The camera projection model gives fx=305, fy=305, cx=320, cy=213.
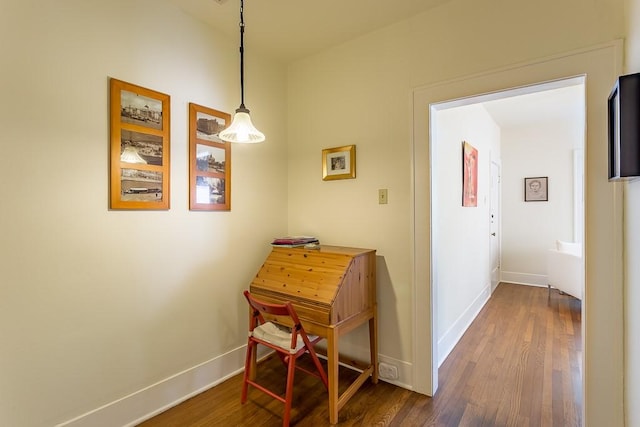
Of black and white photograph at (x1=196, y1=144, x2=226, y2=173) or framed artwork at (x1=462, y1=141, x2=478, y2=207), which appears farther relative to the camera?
framed artwork at (x1=462, y1=141, x2=478, y2=207)

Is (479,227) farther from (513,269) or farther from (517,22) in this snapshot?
(517,22)

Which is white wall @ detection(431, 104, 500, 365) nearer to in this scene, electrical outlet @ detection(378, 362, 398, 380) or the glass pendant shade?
electrical outlet @ detection(378, 362, 398, 380)

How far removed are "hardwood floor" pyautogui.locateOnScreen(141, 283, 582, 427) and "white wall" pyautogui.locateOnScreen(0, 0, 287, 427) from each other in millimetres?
320

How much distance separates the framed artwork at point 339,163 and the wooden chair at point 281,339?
1.18 metres

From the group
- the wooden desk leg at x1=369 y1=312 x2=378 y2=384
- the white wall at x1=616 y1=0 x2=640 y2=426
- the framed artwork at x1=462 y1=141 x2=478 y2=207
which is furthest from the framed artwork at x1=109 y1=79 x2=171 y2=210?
the framed artwork at x1=462 y1=141 x2=478 y2=207

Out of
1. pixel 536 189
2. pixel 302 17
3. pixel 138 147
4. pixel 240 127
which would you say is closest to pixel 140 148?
pixel 138 147

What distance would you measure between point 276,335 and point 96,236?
1.21m

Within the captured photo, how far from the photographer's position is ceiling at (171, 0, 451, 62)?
2.01 meters

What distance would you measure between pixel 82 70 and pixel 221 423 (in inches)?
85.1

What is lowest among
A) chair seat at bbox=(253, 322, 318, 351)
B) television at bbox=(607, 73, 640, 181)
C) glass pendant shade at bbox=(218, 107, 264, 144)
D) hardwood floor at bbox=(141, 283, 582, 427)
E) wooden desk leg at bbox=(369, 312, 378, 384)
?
hardwood floor at bbox=(141, 283, 582, 427)

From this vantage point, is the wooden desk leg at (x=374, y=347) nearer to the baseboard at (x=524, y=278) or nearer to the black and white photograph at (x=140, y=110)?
the black and white photograph at (x=140, y=110)

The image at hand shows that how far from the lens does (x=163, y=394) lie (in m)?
1.97

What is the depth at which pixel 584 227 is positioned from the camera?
62.6 inches

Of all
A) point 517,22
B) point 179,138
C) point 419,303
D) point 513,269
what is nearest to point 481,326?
point 419,303
